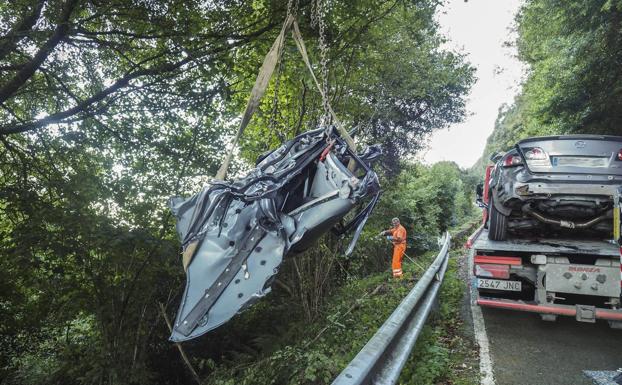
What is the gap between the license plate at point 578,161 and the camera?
494 centimetres

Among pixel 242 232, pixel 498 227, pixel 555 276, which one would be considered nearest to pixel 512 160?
pixel 498 227

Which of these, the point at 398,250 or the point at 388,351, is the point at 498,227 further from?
the point at 398,250

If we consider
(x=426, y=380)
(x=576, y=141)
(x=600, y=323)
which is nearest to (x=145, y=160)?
(x=426, y=380)

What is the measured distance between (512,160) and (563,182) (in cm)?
73

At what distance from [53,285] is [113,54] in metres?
3.65

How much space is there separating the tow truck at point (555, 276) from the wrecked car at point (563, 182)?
343mm

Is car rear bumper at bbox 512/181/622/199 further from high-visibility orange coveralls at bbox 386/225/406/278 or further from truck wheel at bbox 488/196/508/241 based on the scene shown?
high-visibility orange coveralls at bbox 386/225/406/278

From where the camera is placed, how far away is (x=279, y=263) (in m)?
2.37

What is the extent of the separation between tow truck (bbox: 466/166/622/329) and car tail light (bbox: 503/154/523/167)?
3.80 ft

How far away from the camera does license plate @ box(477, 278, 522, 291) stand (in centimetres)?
490

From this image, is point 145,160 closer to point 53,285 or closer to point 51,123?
point 51,123

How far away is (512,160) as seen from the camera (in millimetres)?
5363

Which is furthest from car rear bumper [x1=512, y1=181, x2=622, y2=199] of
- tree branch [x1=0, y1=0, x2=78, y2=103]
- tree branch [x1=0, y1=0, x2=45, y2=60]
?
tree branch [x1=0, y1=0, x2=45, y2=60]

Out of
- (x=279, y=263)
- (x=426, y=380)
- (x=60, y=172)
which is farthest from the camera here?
(x=60, y=172)
